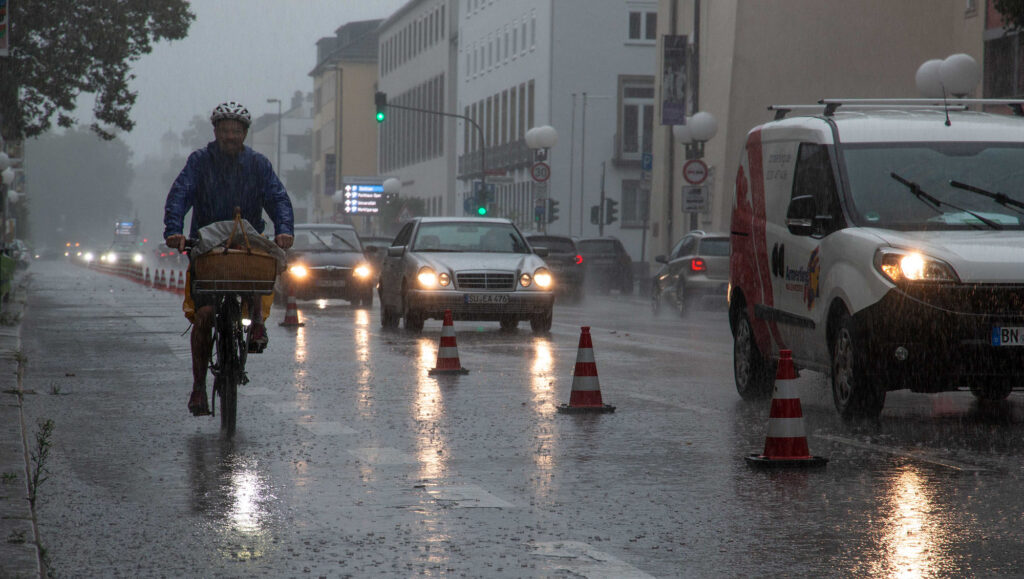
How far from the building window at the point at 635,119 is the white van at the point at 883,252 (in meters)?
58.8

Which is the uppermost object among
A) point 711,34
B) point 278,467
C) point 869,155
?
point 711,34

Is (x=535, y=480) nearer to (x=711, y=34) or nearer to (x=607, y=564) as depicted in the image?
(x=607, y=564)

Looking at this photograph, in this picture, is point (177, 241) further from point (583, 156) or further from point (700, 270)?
point (583, 156)

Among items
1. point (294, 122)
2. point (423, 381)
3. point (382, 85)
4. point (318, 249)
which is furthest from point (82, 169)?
point (423, 381)

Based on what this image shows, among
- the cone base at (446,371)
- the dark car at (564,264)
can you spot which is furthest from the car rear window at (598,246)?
the cone base at (446,371)

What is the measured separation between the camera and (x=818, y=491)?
799 centimetres

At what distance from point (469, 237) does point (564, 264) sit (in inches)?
614

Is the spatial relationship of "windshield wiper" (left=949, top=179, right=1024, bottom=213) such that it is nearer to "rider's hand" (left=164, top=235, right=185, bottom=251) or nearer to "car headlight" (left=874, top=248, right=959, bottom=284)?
"car headlight" (left=874, top=248, right=959, bottom=284)

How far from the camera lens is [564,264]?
3859cm

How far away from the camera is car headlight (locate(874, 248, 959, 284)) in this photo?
1037cm

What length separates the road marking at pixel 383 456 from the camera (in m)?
9.02

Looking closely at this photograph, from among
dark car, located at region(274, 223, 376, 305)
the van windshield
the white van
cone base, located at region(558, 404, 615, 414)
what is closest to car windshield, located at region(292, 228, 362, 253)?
dark car, located at region(274, 223, 376, 305)

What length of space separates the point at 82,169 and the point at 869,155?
18483 cm

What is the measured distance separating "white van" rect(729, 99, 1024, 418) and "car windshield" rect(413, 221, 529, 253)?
9641mm
